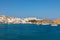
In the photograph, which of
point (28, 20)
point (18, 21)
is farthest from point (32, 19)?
point (18, 21)

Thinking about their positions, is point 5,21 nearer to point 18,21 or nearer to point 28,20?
point 18,21

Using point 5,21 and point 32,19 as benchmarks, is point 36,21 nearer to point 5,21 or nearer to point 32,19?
point 32,19

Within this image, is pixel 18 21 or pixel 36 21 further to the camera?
pixel 18 21

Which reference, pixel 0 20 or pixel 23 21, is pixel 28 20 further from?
pixel 0 20

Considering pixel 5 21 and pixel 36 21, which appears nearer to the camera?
pixel 36 21

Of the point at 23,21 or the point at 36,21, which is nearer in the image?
the point at 36,21

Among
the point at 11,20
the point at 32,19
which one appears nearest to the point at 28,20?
the point at 32,19
